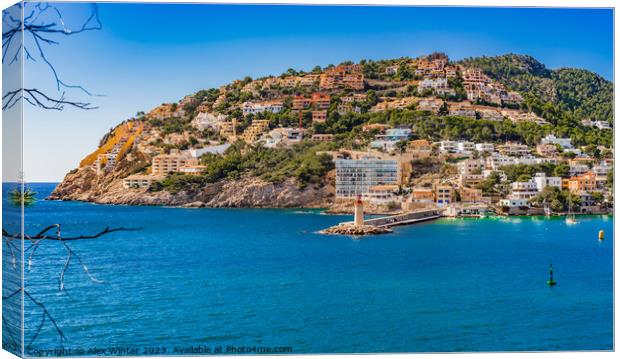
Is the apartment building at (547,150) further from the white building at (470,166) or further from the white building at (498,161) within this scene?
the white building at (470,166)

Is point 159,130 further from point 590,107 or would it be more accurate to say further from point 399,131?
point 590,107

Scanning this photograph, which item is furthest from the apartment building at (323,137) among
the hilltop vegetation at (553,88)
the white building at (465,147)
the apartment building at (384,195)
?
the hilltop vegetation at (553,88)

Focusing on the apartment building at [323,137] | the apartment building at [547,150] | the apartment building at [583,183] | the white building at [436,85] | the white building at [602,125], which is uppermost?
the white building at [436,85]

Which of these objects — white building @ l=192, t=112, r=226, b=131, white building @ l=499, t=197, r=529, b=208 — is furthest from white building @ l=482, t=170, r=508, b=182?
white building @ l=192, t=112, r=226, b=131

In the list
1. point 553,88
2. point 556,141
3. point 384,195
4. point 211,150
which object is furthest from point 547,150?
point 211,150

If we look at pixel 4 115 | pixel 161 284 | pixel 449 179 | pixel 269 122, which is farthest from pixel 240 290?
pixel 269 122

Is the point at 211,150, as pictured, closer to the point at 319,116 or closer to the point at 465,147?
the point at 319,116
